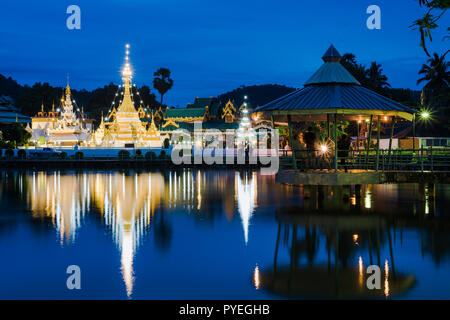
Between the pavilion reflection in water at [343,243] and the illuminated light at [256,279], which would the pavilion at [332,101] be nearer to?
the pavilion reflection in water at [343,243]

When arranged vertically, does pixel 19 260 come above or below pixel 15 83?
below

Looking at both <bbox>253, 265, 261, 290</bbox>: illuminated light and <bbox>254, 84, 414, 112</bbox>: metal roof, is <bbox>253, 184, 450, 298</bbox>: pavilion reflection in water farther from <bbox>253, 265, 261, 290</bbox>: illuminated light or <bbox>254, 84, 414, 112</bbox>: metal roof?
<bbox>254, 84, 414, 112</bbox>: metal roof

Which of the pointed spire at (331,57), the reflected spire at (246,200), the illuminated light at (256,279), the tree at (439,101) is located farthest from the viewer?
the tree at (439,101)

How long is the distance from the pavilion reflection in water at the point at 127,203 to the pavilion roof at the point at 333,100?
3.96 meters

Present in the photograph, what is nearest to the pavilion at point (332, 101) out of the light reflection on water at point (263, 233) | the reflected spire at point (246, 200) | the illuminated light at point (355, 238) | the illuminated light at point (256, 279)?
the reflected spire at point (246, 200)

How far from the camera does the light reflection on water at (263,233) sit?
9016mm

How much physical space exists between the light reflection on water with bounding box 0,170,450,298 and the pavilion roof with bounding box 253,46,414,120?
342 centimetres

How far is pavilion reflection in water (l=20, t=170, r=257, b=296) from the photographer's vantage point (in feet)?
43.7

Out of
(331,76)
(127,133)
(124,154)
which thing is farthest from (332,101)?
(127,133)

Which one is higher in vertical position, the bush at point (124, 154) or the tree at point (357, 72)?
the tree at point (357, 72)

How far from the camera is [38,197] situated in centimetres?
2220

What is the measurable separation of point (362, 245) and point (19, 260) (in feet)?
25.2
